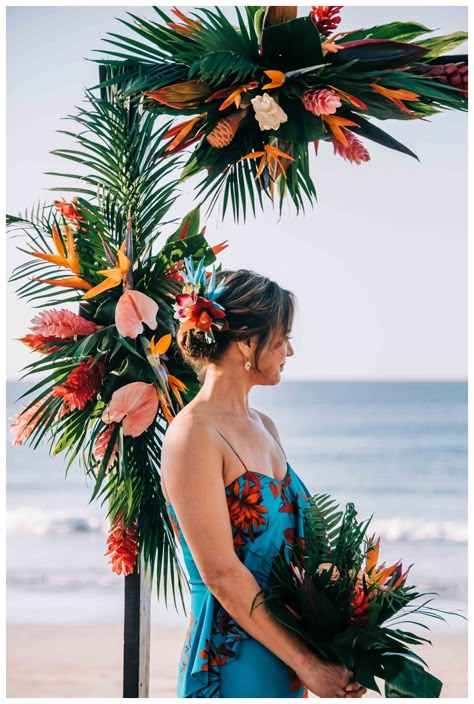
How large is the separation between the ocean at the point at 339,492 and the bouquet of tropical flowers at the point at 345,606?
1.42 metres

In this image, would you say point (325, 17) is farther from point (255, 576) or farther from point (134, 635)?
point (134, 635)

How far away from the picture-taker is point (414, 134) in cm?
1349

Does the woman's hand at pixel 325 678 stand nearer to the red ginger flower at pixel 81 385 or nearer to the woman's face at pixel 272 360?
the woman's face at pixel 272 360

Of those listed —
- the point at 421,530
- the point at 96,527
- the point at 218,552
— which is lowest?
the point at 421,530

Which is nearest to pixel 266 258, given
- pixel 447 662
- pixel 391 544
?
pixel 391 544

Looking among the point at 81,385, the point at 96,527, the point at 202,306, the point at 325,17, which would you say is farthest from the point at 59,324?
the point at 96,527

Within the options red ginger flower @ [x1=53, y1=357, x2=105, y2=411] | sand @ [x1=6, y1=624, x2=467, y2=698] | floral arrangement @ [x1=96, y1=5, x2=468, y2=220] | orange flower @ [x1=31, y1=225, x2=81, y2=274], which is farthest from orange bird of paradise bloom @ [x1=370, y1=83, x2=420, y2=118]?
sand @ [x1=6, y1=624, x2=467, y2=698]

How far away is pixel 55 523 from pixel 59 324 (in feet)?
35.0

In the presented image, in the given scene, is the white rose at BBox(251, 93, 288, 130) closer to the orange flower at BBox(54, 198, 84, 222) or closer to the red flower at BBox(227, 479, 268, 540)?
the orange flower at BBox(54, 198, 84, 222)

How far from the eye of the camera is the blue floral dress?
1.96 meters

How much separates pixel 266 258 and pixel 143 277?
46.5ft

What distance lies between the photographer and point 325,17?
2344 millimetres

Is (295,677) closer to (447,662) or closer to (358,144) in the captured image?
(358,144)

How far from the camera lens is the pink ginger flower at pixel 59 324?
2316 millimetres
